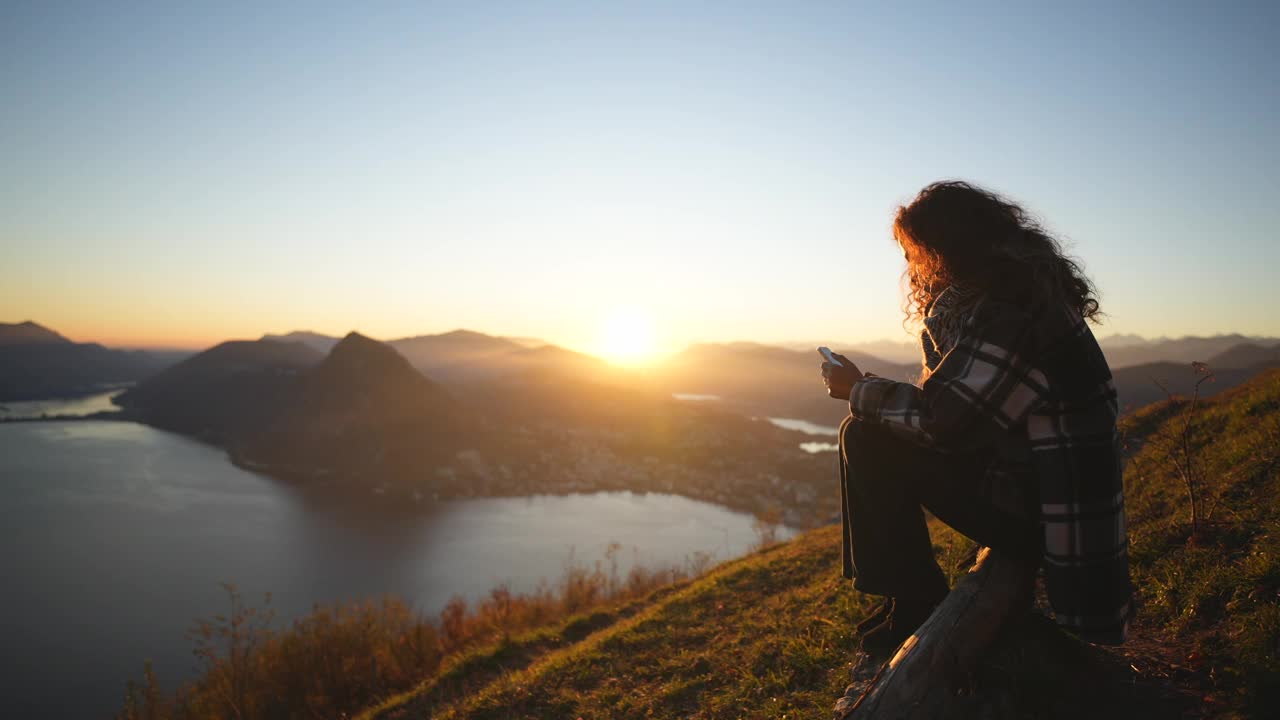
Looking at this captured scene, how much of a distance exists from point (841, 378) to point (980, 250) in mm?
725

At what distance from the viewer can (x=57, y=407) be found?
6081 centimetres

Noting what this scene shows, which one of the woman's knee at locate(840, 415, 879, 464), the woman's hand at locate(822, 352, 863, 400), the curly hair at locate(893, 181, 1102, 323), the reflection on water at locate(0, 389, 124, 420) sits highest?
the curly hair at locate(893, 181, 1102, 323)

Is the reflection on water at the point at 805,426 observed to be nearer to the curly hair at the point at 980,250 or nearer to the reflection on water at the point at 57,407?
the curly hair at the point at 980,250

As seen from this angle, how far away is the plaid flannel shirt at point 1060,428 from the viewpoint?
1779 millimetres

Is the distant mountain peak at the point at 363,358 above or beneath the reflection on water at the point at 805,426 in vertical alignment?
above

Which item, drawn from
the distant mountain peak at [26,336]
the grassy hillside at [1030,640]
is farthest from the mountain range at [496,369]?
the grassy hillside at [1030,640]

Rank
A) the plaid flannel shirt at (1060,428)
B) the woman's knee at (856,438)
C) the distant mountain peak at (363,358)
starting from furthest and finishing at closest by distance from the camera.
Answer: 1. the distant mountain peak at (363,358)
2. the woman's knee at (856,438)
3. the plaid flannel shirt at (1060,428)

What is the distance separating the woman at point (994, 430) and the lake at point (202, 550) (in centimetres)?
1679

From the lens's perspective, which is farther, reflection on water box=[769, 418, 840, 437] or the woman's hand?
reflection on water box=[769, 418, 840, 437]

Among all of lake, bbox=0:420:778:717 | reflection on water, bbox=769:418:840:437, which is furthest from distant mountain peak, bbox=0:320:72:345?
reflection on water, bbox=769:418:840:437

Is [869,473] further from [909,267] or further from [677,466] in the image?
[677,466]

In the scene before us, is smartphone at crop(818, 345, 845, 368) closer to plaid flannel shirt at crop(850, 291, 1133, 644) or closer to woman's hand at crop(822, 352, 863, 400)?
woman's hand at crop(822, 352, 863, 400)

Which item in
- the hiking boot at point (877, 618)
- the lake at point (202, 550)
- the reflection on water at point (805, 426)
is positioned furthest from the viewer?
the reflection on water at point (805, 426)

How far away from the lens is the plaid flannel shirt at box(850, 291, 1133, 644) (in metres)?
1.78
